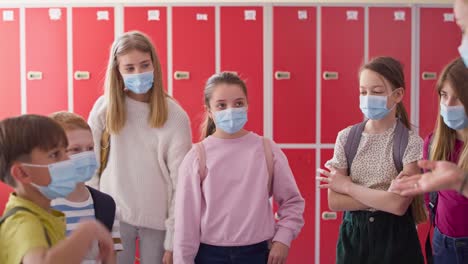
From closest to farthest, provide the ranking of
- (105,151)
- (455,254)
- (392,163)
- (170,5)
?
1. (455,254)
2. (392,163)
3. (105,151)
4. (170,5)

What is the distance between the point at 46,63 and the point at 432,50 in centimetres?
282

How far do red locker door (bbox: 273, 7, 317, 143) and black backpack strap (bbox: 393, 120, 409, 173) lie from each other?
Answer: 1916 mm

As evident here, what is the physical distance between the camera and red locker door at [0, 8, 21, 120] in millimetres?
3914

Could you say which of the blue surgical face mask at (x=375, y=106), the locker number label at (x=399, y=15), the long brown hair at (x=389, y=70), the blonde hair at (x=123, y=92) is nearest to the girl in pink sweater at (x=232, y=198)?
the blonde hair at (x=123, y=92)

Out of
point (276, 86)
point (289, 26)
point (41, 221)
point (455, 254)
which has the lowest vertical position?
point (455, 254)

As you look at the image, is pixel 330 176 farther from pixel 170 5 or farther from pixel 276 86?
pixel 170 5

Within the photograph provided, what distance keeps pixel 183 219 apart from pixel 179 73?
210cm

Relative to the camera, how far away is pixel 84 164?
163 centimetres

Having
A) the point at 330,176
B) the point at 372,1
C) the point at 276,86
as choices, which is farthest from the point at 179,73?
the point at 330,176

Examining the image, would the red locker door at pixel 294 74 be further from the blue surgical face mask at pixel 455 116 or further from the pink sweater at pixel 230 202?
the blue surgical face mask at pixel 455 116

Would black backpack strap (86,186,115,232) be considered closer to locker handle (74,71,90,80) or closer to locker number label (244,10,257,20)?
locker handle (74,71,90,80)

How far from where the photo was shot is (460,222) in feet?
6.07

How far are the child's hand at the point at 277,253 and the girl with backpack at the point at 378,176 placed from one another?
0.72 ft

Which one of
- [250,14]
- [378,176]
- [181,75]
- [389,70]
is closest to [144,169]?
[378,176]
